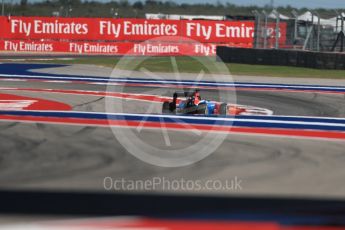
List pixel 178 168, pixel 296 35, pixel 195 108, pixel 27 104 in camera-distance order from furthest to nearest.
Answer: pixel 296 35 → pixel 27 104 → pixel 195 108 → pixel 178 168

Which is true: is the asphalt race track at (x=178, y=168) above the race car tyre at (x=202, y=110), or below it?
above

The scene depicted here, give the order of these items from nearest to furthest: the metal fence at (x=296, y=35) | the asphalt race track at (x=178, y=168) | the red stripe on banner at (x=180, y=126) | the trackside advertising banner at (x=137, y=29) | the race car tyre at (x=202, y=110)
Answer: the asphalt race track at (x=178, y=168), the red stripe on banner at (x=180, y=126), the race car tyre at (x=202, y=110), the metal fence at (x=296, y=35), the trackside advertising banner at (x=137, y=29)

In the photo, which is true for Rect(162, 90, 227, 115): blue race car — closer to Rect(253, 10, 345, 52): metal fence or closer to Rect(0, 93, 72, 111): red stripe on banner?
Rect(0, 93, 72, 111): red stripe on banner

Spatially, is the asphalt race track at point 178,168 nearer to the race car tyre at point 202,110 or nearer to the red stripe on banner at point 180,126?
the red stripe on banner at point 180,126

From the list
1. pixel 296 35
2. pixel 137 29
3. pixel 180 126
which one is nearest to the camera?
pixel 180 126

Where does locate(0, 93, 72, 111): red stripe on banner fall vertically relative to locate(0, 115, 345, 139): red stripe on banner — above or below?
below

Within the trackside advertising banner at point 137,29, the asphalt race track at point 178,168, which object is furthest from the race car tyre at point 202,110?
the trackside advertising banner at point 137,29

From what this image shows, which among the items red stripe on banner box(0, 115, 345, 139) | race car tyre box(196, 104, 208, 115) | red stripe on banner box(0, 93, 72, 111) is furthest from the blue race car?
red stripe on banner box(0, 93, 72, 111)

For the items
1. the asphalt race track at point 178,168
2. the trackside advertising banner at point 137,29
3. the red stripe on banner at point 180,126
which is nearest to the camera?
the asphalt race track at point 178,168

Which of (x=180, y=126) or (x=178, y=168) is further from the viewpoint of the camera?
(x=180, y=126)

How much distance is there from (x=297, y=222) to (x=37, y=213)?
2066 mm

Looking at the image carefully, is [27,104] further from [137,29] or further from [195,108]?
[137,29]

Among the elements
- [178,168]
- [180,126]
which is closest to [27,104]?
[180,126]

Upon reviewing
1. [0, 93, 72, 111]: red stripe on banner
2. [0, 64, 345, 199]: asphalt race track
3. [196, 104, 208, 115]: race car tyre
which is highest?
[0, 64, 345, 199]: asphalt race track
